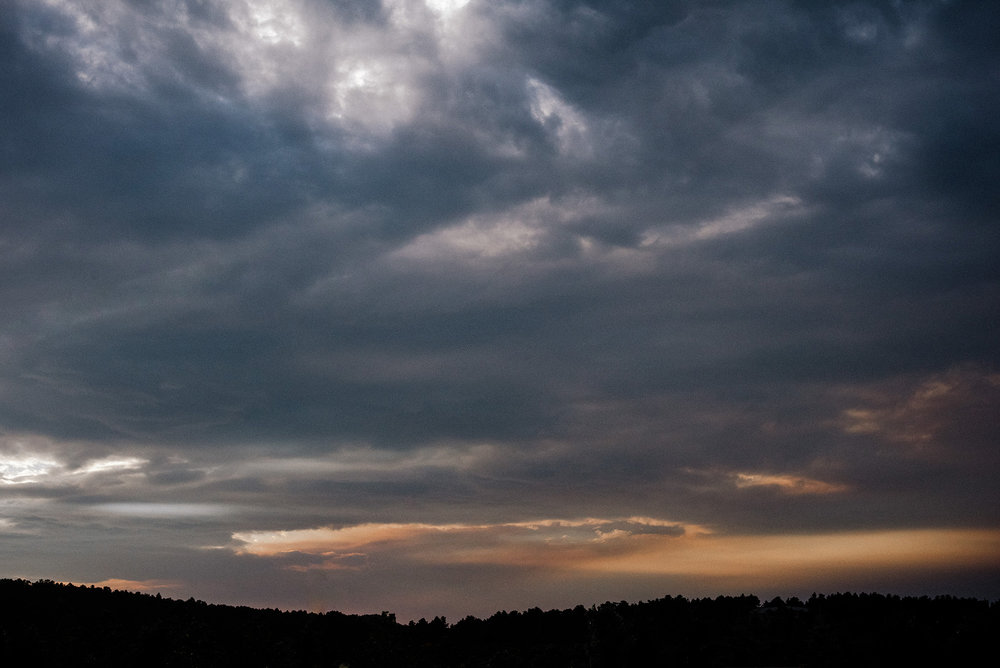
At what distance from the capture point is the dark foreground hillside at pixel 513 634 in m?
57.9

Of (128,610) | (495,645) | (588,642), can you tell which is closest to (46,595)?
(128,610)

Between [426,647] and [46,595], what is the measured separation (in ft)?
159

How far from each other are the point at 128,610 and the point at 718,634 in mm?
67403

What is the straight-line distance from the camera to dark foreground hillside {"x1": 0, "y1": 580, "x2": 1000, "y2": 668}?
57.9 meters

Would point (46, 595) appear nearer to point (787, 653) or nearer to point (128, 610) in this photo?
point (128, 610)

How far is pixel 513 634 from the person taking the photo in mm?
79562

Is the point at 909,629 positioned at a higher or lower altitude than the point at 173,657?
higher

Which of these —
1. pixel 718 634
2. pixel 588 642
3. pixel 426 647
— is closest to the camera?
pixel 718 634

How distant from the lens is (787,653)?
59.2 metres

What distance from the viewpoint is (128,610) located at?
9106 centimetres

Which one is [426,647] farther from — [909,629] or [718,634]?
[909,629]

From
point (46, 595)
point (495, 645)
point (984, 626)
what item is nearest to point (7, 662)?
point (46, 595)

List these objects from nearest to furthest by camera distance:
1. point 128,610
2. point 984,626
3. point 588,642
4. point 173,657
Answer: point 984,626 → point 588,642 → point 173,657 → point 128,610

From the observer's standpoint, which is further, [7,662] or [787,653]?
[7,662]
